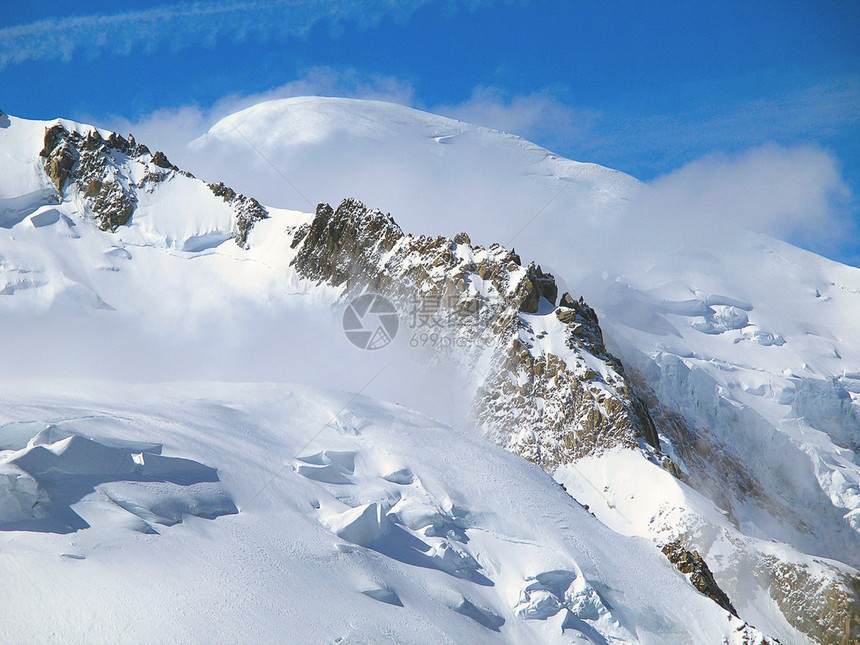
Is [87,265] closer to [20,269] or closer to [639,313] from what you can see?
[20,269]

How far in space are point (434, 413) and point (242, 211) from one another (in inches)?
1363

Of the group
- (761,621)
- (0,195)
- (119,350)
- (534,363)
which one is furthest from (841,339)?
(0,195)

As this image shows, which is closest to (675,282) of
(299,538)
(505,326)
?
(505,326)

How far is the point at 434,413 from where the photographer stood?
6047 cm

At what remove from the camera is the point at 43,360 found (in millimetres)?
51031

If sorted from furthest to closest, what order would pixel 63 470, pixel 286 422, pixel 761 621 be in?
pixel 761 621 < pixel 286 422 < pixel 63 470

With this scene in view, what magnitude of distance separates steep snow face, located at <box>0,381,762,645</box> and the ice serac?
24.6m

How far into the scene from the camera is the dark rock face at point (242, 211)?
7838 centimetres

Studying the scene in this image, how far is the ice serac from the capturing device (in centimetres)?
5534

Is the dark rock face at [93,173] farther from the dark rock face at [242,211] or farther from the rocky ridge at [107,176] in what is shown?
the dark rock face at [242,211]

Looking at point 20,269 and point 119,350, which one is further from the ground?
point 20,269

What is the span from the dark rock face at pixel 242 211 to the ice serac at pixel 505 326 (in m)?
5.94

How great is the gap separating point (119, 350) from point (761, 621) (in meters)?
49.6

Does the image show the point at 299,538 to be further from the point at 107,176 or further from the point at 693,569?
the point at 107,176
